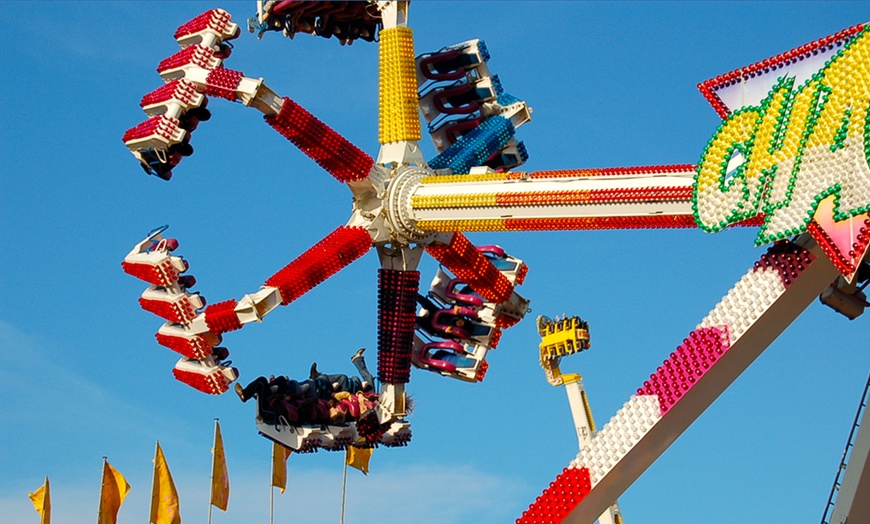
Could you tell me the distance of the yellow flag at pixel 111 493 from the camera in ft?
144

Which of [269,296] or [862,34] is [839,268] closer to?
[862,34]

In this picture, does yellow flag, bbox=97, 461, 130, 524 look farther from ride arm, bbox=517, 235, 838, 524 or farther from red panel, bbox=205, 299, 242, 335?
ride arm, bbox=517, 235, 838, 524

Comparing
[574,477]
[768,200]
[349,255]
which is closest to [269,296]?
[349,255]

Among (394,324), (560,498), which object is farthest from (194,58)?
(560,498)

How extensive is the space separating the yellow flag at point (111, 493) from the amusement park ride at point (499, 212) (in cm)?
531

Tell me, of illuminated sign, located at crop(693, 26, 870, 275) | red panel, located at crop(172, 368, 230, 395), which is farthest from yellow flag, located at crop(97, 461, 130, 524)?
illuminated sign, located at crop(693, 26, 870, 275)

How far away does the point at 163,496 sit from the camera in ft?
148

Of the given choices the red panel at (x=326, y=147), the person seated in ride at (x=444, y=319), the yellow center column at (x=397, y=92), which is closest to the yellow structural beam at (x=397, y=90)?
the yellow center column at (x=397, y=92)

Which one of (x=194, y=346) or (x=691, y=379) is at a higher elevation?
(x=194, y=346)

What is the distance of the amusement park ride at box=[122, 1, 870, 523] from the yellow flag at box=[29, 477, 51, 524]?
22.4ft

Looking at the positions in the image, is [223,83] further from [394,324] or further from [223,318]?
[394,324]

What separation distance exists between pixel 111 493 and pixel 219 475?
3524mm

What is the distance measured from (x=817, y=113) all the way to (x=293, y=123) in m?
12.1

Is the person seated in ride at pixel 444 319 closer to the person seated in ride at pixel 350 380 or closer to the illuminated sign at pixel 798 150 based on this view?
the person seated in ride at pixel 350 380
